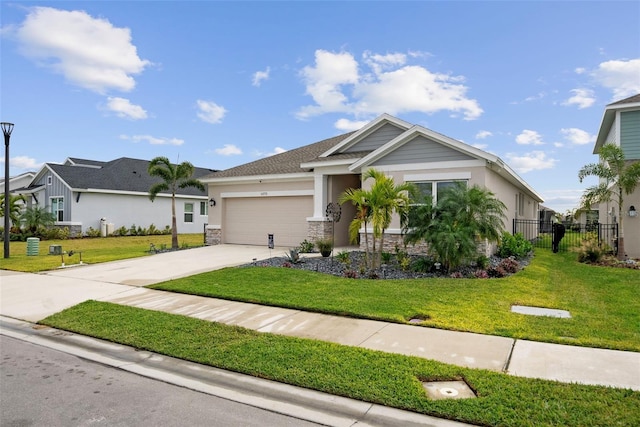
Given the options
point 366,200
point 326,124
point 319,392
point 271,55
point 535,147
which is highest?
point 271,55

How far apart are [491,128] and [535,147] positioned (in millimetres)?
4051

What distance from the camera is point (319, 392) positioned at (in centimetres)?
414

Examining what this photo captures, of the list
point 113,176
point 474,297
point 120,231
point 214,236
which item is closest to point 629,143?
point 474,297

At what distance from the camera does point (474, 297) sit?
802cm

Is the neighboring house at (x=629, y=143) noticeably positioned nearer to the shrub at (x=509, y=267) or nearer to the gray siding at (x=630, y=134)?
the gray siding at (x=630, y=134)

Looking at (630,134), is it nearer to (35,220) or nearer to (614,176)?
(614,176)

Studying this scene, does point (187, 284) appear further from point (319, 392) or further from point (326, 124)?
point (326, 124)

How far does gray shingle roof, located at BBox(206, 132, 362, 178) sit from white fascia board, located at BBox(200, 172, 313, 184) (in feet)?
0.52

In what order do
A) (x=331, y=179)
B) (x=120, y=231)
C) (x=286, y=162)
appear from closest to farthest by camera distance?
(x=331, y=179) → (x=286, y=162) → (x=120, y=231)

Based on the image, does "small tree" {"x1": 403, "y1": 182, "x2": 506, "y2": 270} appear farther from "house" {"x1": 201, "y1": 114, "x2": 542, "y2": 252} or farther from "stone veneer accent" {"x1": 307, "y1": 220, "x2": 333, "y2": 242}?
"stone veneer accent" {"x1": 307, "y1": 220, "x2": 333, "y2": 242}

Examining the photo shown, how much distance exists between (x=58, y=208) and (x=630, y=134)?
3146cm

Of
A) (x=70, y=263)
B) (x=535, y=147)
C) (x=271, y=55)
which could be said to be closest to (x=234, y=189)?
(x=271, y=55)

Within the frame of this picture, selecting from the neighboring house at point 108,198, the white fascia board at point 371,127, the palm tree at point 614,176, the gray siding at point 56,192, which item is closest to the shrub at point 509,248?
the palm tree at point 614,176

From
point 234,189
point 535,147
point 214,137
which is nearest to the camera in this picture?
point 234,189
